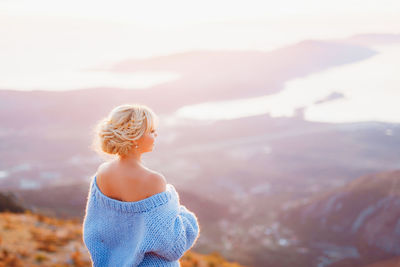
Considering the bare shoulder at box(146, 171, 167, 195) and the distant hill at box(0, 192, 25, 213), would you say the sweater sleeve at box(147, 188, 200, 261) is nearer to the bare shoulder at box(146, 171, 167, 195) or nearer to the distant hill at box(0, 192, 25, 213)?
the bare shoulder at box(146, 171, 167, 195)

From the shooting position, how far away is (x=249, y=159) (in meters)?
147

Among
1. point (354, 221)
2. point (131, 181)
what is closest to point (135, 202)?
point (131, 181)

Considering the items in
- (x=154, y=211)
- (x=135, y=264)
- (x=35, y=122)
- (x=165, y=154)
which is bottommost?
(x=165, y=154)

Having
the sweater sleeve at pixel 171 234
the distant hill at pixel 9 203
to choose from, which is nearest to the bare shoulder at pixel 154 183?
the sweater sleeve at pixel 171 234

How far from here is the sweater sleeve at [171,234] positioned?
110 inches

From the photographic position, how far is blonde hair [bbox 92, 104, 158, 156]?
271 centimetres

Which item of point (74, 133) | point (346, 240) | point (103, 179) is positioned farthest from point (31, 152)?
point (103, 179)

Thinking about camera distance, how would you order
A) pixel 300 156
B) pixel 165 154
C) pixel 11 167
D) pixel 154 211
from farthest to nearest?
pixel 165 154, pixel 300 156, pixel 11 167, pixel 154 211

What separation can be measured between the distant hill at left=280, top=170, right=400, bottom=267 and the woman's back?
140ft

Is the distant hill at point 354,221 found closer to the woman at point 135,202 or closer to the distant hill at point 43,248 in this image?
the distant hill at point 43,248

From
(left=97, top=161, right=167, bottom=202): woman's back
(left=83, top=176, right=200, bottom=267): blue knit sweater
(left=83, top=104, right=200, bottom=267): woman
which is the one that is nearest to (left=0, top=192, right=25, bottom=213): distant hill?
(left=83, top=176, right=200, bottom=267): blue knit sweater

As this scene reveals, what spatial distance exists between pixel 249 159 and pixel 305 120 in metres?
48.5

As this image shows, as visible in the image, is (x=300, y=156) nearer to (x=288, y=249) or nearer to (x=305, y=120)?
(x=305, y=120)

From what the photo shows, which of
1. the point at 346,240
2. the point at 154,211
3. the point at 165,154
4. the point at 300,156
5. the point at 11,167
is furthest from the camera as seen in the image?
the point at 165,154
